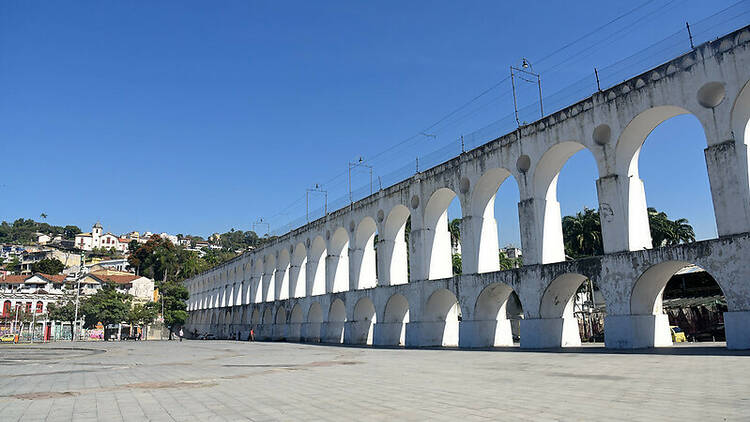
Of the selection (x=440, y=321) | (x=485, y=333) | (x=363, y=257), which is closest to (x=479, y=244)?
(x=485, y=333)

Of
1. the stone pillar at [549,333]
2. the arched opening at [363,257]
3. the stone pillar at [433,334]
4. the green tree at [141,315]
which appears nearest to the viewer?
the stone pillar at [549,333]

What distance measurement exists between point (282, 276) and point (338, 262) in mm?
11553

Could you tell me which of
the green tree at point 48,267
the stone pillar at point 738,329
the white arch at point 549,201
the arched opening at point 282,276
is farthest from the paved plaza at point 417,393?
the green tree at point 48,267

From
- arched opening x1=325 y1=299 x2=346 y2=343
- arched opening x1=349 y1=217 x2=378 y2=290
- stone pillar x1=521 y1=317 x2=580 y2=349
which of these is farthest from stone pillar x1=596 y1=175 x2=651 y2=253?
arched opening x1=325 y1=299 x2=346 y2=343

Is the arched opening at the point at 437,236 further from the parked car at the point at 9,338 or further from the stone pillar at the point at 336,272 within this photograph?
the parked car at the point at 9,338

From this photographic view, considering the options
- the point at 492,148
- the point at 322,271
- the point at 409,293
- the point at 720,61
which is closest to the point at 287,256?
the point at 322,271

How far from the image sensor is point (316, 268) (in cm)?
Result: 4238

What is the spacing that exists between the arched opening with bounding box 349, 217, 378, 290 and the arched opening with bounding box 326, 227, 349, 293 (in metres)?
2.58

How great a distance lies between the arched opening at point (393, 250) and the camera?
105 ft

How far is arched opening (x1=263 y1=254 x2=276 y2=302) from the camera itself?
51781mm

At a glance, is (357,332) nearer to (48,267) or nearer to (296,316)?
(296,316)

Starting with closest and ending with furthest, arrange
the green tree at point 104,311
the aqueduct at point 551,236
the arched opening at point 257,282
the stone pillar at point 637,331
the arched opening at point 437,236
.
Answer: the aqueduct at point 551,236
the stone pillar at point 637,331
the arched opening at point 437,236
the arched opening at point 257,282
the green tree at point 104,311

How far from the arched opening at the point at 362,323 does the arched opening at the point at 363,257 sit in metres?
1.16

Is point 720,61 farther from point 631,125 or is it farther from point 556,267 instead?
point 556,267
